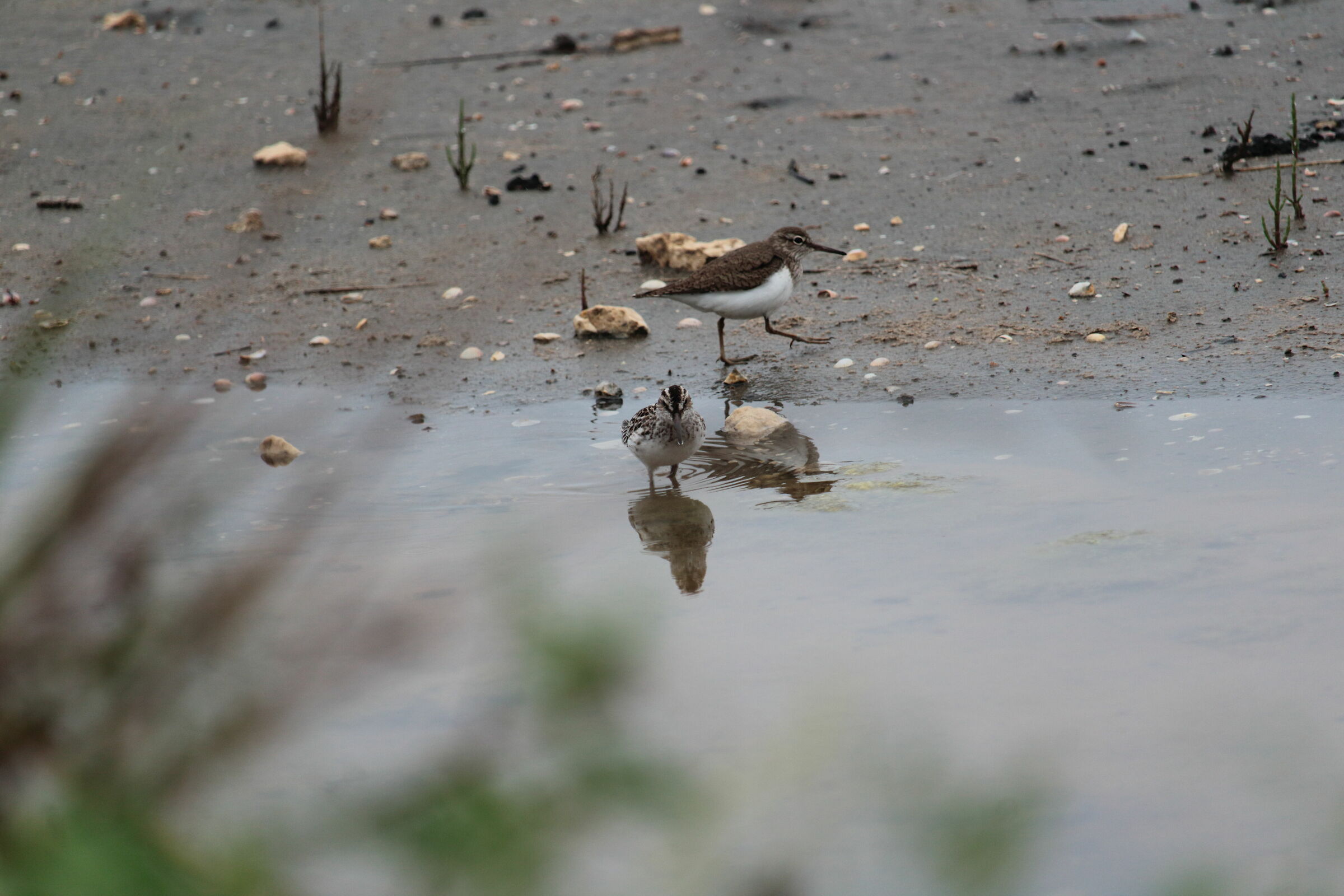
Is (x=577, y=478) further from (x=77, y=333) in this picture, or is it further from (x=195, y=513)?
(x=195, y=513)

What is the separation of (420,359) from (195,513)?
638cm

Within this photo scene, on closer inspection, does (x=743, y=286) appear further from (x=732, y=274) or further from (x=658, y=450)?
(x=658, y=450)

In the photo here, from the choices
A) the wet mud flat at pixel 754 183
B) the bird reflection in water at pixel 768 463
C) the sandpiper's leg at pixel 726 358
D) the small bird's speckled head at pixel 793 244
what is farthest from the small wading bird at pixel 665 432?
the small bird's speckled head at pixel 793 244

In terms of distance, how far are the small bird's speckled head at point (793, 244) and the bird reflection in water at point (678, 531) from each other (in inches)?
89.3

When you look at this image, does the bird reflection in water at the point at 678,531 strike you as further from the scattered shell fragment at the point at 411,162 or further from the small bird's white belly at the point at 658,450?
the scattered shell fragment at the point at 411,162

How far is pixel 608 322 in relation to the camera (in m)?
7.83

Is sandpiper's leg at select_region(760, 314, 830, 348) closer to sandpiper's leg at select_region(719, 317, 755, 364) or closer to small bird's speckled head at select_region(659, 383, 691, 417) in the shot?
sandpiper's leg at select_region(719, 317, 755, 364)

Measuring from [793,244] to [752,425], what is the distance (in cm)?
182

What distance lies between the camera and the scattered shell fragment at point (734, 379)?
7371 mm

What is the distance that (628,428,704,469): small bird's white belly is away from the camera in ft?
19.2

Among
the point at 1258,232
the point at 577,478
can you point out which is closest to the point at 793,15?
the point at 1258,232

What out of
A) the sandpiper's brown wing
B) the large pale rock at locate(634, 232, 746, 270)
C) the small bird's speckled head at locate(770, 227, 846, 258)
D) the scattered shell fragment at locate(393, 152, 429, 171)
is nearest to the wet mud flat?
the scattered shell fragment at locate(393, 152, 429, 171)

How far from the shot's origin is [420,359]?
7238 mm

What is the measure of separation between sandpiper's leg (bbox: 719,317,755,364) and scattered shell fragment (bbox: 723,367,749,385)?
144 mm
